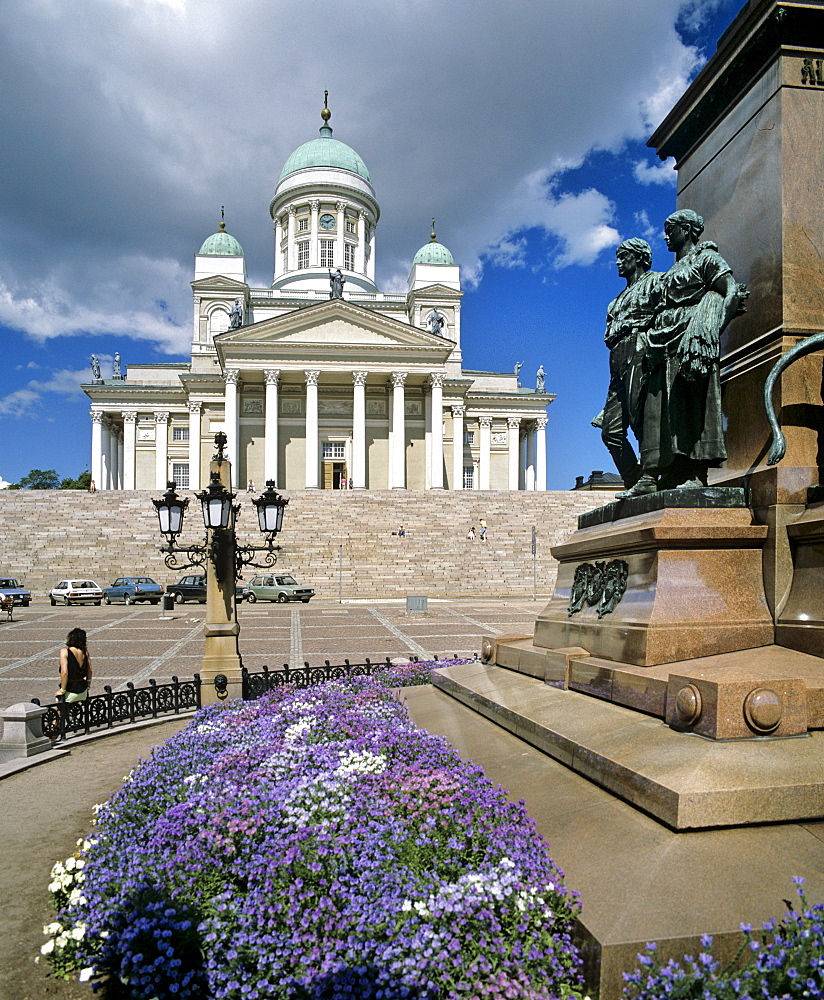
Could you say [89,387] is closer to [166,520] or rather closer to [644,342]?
[166,520]

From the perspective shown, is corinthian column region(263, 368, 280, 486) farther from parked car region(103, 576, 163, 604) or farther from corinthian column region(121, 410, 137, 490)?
parked car region(103, 576, 163, 604)

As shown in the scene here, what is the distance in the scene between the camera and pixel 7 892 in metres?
3.97

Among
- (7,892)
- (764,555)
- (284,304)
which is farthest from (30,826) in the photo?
(284,304)

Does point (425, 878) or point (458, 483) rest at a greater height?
point (458, 483)

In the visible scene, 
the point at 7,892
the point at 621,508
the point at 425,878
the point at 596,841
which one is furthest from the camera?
the point at 621,508

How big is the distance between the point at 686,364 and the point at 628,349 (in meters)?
0.66

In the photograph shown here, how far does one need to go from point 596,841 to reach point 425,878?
29.5 inches

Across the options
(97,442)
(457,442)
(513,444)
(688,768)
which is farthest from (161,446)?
(688,768)

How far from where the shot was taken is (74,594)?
30359mm

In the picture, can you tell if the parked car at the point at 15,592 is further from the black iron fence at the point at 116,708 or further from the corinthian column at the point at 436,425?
the corinthian column at the point at 436,425

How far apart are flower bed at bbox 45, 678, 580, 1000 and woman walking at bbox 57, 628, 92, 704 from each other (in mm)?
4252

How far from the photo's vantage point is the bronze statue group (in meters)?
4.87

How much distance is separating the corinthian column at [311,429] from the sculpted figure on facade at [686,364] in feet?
164

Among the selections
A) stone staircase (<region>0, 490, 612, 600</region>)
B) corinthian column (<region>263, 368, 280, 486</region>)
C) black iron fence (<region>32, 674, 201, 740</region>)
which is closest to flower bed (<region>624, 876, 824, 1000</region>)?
black iron fence (<region>32, 674, 201, 740</region>)
